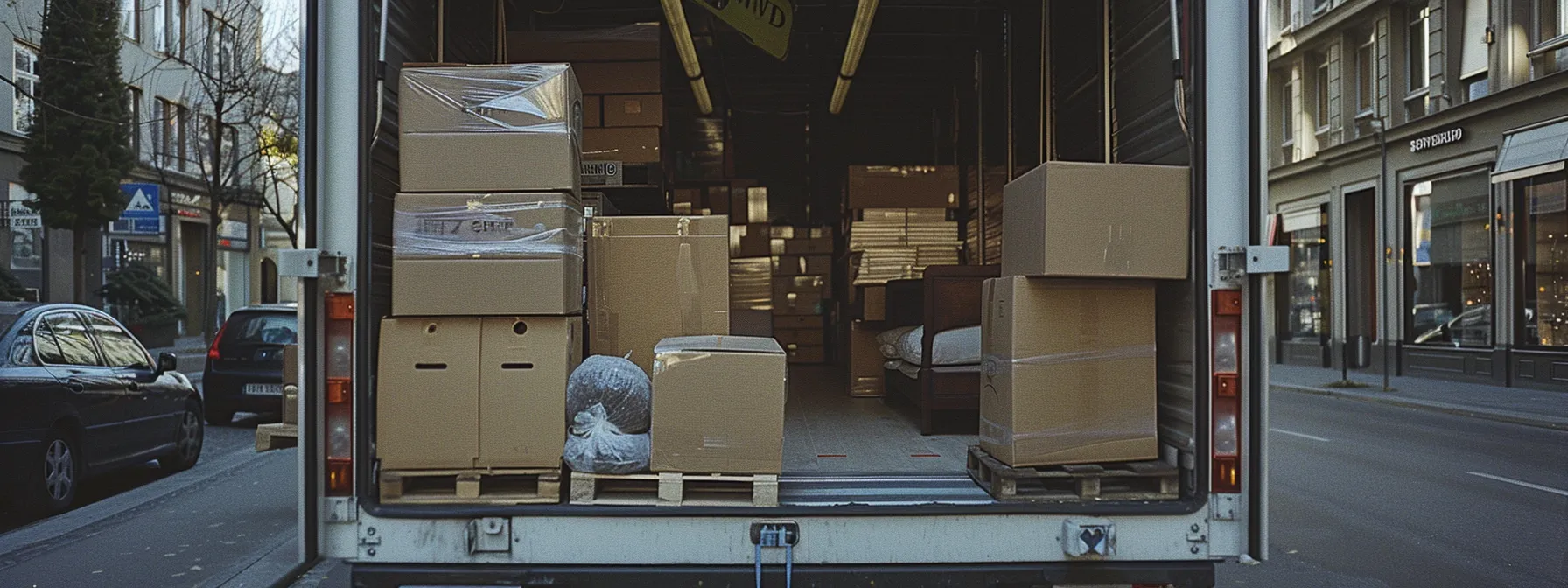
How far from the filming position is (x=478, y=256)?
391 cm

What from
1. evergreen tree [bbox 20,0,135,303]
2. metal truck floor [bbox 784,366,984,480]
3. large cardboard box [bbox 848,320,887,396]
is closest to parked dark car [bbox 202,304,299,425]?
metal truck floor [bbox 784,366,984,480]

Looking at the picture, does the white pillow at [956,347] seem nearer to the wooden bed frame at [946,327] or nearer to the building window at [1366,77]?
the wooden bed frame at [946,327]

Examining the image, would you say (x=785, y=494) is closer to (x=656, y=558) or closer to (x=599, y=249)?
(x=656, y=558)

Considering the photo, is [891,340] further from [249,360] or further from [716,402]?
[249,360]

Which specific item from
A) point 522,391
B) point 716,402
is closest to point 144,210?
point 522,391

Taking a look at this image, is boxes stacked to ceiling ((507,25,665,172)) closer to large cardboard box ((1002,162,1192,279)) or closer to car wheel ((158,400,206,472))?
large cardboard box ((1002,162,1192,279))

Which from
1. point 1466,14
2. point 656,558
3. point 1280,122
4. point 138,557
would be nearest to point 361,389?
point 656,558

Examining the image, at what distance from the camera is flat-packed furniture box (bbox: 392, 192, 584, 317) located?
3.88m

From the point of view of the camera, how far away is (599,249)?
493cm

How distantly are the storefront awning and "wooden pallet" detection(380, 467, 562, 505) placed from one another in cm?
1798

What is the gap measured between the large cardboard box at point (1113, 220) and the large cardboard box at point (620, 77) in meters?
4.03

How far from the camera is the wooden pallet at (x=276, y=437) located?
6.74 metres

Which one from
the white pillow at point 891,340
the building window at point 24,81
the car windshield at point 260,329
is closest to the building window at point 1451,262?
the white pillow at point 891,340

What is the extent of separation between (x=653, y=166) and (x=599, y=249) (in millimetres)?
2626
